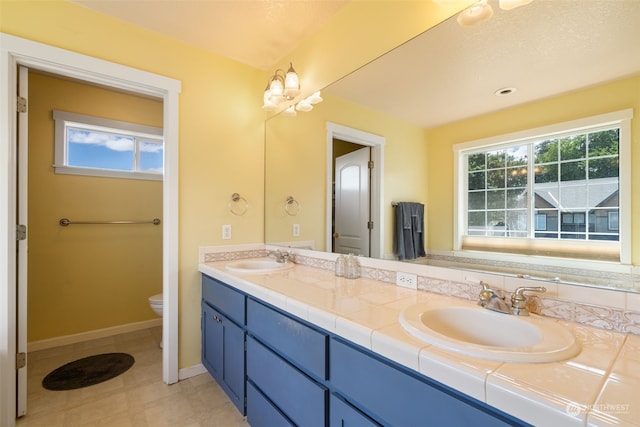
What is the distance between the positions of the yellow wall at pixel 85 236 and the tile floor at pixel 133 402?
1.58ft

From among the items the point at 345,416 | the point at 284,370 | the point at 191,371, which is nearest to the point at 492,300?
the point at 345,416

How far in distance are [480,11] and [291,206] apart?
1.64m

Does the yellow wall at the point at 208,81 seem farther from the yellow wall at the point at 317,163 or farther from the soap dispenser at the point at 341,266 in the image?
the soap dispenser at the point at 341,266

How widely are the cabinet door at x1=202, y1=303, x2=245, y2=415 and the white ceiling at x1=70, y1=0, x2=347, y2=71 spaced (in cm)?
190

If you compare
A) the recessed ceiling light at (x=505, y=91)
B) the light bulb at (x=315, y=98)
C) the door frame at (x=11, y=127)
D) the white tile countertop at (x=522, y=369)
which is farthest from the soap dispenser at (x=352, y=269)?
the door frame at (x=11, y=127)

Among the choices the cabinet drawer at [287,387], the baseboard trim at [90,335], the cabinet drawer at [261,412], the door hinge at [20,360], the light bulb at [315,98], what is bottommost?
the baseboard trim at [90,335]

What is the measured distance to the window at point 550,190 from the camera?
2.96 feet

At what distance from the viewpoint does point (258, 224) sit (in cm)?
246

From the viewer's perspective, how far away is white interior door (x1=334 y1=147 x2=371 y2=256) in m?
1.82

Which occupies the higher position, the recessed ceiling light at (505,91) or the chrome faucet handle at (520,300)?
the recessed ceiling light at (505,91)

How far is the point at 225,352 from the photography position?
1769mm

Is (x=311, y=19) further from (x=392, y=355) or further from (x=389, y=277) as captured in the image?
(x=392, y=355)

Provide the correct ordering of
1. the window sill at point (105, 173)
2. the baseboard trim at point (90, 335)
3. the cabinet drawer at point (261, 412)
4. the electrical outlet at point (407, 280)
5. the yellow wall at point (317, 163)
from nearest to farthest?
the cabinet drawer at point (261, 412) < the electrical outlet at point (407, 280) < the yellow wall at point (317, 163) < the baseboard trim at point (90, 335) < the window sill at point (105, 173)

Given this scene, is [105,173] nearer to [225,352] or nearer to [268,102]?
[268,102]
